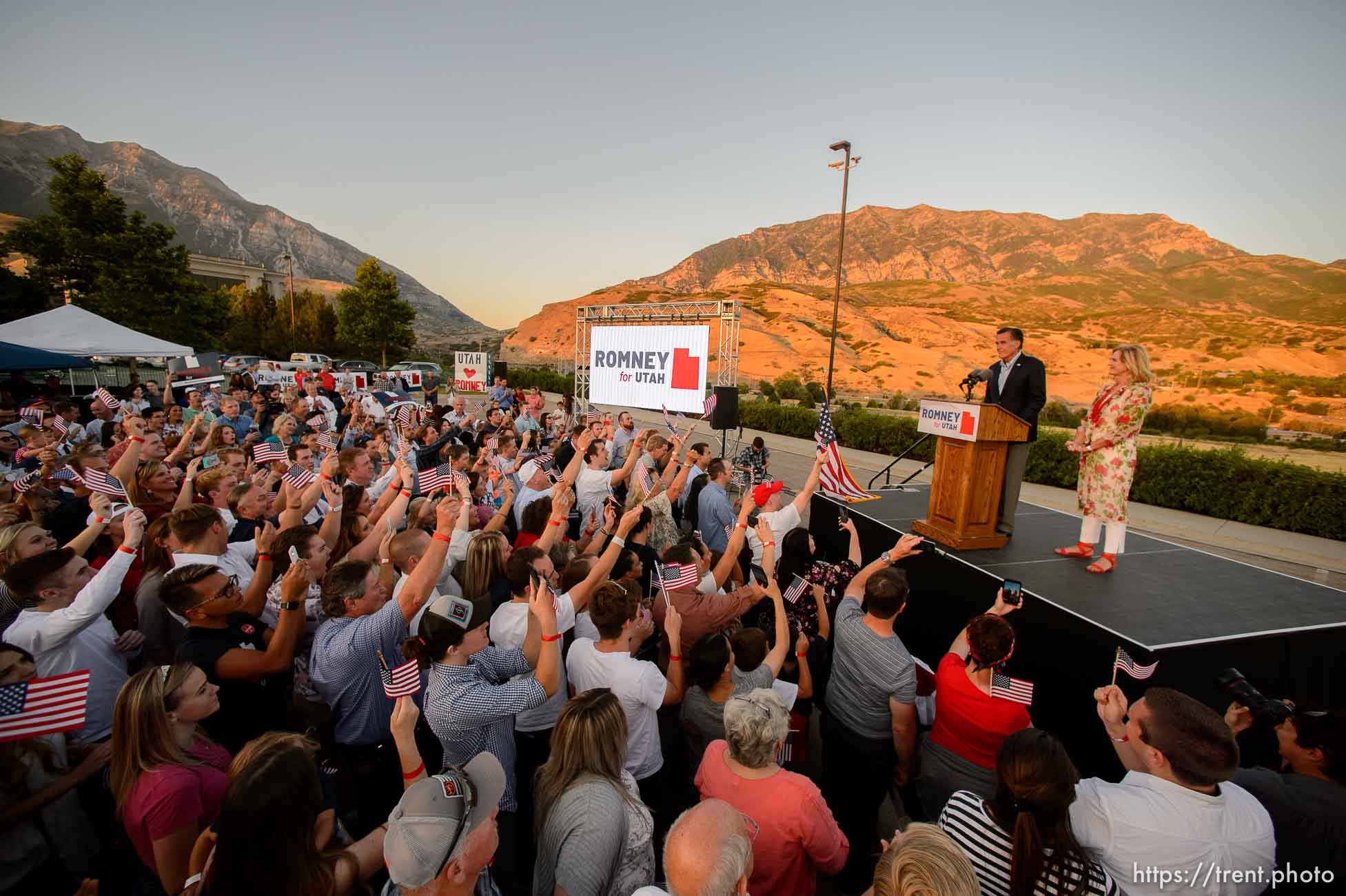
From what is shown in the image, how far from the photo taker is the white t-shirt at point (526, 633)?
9.96 feet

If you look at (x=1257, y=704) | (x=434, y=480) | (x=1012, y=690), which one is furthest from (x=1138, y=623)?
(x=434, y=480)

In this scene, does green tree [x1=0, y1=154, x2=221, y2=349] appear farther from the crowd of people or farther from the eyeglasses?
the eyeglasses

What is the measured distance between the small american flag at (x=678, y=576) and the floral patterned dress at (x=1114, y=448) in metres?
3.53

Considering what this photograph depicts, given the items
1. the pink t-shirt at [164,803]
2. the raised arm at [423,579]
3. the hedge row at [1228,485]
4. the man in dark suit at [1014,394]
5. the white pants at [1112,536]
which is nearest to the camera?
the pink t-shirt at [164,803]

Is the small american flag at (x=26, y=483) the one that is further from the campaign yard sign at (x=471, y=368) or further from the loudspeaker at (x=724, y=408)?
the campaign yard sign at (x=471, y=368)

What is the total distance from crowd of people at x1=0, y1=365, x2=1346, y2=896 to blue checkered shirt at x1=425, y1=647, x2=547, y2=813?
0.04ft

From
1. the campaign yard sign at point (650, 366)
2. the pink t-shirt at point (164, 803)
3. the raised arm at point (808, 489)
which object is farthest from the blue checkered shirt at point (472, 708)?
the campaign yard sign at point (650, 366)

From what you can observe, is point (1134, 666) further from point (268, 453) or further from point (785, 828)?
point (268, 453)

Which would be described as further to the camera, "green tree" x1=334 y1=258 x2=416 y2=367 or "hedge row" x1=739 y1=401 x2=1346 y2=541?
"green tree" x1=334 y1=258 x2=416 y2=367

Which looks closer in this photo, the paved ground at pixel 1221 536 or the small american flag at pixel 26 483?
the small american flag at pixel 26 483

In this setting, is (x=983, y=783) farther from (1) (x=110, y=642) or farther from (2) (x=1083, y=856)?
(1) (x=110, y=642)

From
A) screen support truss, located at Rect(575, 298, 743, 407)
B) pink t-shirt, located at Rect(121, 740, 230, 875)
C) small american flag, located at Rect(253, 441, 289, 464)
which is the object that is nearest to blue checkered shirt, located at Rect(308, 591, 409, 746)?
pink t-shirt, located at Rect(121, 740, 230, 875)

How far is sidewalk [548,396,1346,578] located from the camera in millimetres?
9227

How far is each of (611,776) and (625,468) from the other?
4124 mm
